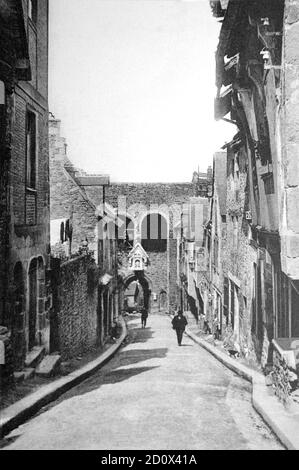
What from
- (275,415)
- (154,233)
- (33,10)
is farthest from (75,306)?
(154,233)

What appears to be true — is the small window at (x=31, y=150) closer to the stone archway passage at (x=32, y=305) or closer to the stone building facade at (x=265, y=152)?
the stone archway passage at (x=32, y=305)

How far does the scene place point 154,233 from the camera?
44.9m

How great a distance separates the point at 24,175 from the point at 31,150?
3.69ft

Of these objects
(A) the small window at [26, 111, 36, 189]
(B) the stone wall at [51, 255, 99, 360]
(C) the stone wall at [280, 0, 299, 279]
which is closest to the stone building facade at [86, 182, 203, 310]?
(B) the stone wall at [51, 255, 99, 360]

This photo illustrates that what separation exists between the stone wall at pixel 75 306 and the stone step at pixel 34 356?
1.08 m

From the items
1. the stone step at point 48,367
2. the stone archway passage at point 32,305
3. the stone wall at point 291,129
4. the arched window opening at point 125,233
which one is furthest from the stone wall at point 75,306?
the arched window opening at point 125,233

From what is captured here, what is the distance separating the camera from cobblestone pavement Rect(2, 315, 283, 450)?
5.92 meters

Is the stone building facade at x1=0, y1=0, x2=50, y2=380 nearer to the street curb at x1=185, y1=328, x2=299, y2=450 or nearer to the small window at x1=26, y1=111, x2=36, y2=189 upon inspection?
the small window at x1=26, y1=111, x2=36, y2=189

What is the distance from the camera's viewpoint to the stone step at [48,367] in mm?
10305

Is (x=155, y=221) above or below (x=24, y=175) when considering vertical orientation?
above

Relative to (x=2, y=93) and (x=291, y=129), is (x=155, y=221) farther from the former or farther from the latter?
(x=291, y=129)

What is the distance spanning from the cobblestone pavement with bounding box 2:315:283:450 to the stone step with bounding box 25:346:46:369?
1057 millimetres
